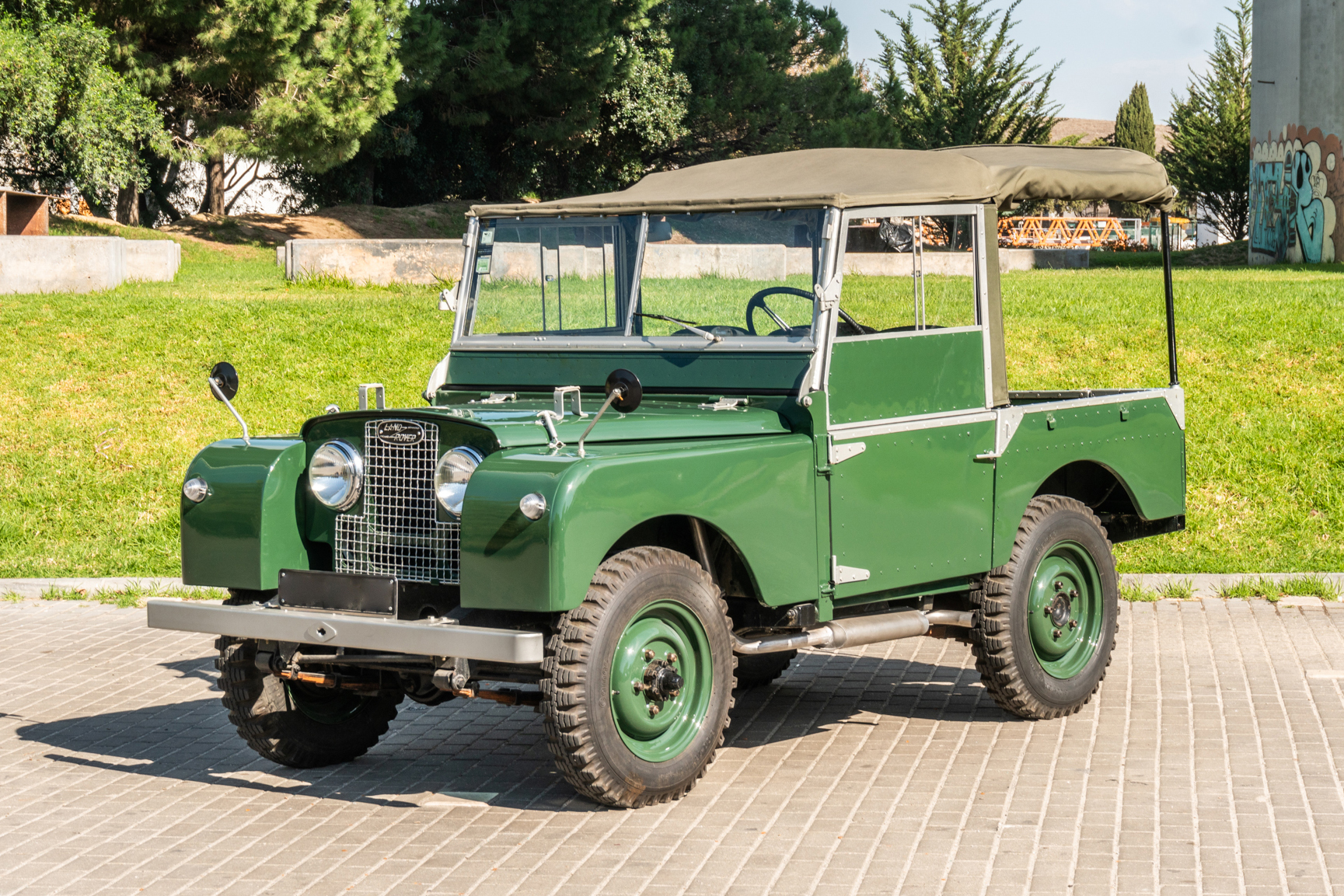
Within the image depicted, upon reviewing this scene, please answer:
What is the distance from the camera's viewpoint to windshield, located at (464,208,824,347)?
596 cm

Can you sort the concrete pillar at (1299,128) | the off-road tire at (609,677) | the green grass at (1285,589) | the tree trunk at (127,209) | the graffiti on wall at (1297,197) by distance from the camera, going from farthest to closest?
the tree trunk at (127,209) → the graffiti on wall at (1297,197) → the concrete pillar at (1299,128) → the green grass at (1285,589) → the off-road tire at (609,677)

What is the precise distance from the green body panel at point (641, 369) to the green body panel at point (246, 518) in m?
1.11

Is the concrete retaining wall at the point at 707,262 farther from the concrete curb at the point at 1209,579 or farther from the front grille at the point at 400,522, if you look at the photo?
the concrete curb at the point at 1209,579

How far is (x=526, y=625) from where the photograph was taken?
16.5 feet

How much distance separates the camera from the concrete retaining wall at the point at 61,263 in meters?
17.1

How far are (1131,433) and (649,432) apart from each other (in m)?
2.62

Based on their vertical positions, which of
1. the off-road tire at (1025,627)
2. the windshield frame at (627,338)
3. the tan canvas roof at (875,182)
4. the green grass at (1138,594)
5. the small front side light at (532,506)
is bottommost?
the green grass at (1138,594)

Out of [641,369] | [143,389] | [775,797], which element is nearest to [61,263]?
[143,389]

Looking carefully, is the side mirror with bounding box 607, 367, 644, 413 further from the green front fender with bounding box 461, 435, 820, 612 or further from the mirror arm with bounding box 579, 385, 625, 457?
the green front fender with bounding box 461, 435, 820, 612

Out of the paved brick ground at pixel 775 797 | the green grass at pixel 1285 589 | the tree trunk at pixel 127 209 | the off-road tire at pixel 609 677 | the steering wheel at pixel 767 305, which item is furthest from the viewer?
the tree trunk at pixel 127 209

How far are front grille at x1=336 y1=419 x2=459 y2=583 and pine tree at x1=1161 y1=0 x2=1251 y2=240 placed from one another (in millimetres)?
36486

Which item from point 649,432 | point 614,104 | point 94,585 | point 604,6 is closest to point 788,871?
point 649,432

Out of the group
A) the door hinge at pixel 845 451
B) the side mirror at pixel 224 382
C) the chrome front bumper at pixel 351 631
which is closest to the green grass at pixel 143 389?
the side mirror at pixel 224 382

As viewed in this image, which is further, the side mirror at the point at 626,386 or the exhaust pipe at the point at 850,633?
the exhaust pipe at the point at 850,633
